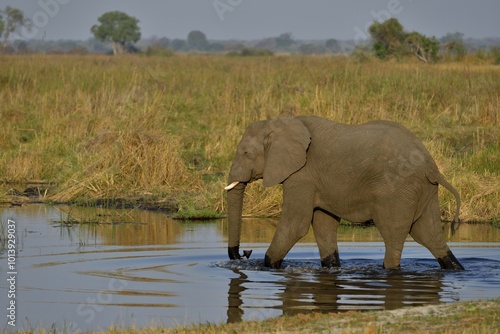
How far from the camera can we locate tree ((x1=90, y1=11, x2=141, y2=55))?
109000mm

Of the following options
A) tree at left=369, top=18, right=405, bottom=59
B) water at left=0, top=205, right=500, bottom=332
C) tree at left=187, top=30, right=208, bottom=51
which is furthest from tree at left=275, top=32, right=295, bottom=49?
water at left=0, top=205, right=500, bottom=332

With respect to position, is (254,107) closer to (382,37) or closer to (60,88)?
(60,88)

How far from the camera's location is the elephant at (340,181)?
436 inches

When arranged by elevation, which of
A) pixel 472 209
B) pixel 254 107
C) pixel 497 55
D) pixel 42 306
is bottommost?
pixel 42 306

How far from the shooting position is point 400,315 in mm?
8180

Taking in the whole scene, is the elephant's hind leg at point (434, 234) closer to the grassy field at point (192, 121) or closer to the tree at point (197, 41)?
the grassy field at point (192, 121)

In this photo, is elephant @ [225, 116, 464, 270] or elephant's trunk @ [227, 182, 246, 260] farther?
elephant's trunk @ [227, 182, 246, 260]

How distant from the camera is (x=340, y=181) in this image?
11406 mm

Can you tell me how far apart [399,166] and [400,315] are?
3.07 meters

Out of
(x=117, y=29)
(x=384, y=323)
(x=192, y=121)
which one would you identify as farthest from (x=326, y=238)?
(x=117, y=29)

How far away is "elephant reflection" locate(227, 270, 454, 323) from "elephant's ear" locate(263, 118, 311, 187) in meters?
1.06

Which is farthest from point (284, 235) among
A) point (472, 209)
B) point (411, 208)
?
point (472, 209)

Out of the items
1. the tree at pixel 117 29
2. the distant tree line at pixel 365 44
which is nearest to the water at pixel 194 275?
the distant tree line at pixel 365 44

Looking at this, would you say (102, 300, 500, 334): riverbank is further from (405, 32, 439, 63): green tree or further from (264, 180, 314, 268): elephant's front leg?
(405, 32, 439, 63): green tree
